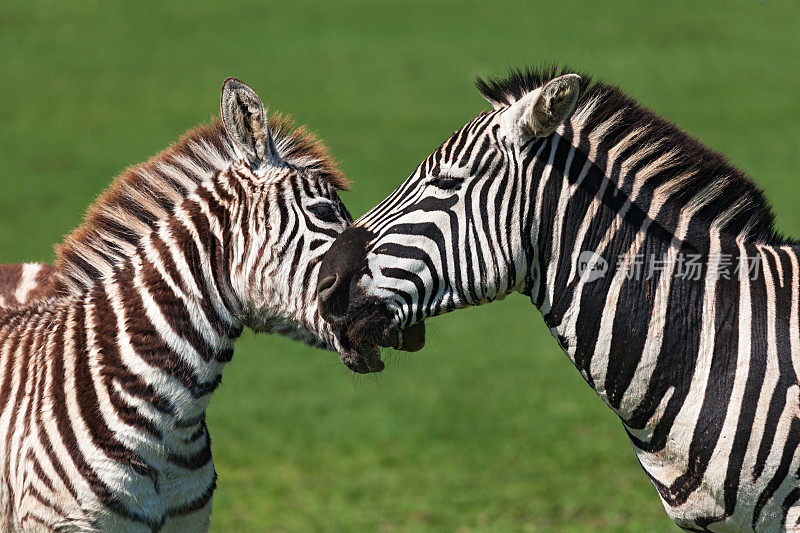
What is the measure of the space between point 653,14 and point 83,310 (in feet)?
116

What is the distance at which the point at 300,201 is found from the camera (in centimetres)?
522

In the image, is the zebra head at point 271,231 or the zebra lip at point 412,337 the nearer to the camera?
→ the zebra head at point 271,231

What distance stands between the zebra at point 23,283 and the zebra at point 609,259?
2.35m

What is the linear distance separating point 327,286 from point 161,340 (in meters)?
0.95

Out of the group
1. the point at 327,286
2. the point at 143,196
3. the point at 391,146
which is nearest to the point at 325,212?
the point at 327,286

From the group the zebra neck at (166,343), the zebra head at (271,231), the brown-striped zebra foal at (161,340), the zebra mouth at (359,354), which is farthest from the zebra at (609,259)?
the zebra neck at (166,343)

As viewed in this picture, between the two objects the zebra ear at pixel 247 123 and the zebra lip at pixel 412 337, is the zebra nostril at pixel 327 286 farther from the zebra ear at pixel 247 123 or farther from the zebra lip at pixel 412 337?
the zebra ear at pixel 247 123

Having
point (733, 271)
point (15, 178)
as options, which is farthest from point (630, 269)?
point (15, 178)

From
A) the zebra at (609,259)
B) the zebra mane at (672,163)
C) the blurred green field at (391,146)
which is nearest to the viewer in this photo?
the zebra at (609,259)

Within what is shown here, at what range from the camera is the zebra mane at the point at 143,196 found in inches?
213

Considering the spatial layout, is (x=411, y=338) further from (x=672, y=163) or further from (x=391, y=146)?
(x=391, y=146)

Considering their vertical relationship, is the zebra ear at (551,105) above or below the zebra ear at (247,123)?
below

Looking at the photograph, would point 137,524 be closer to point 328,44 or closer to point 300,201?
point 300,201

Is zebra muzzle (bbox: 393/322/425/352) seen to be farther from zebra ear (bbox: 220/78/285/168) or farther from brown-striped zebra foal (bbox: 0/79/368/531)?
zebra ear (bbox: 220/78/285/168)
